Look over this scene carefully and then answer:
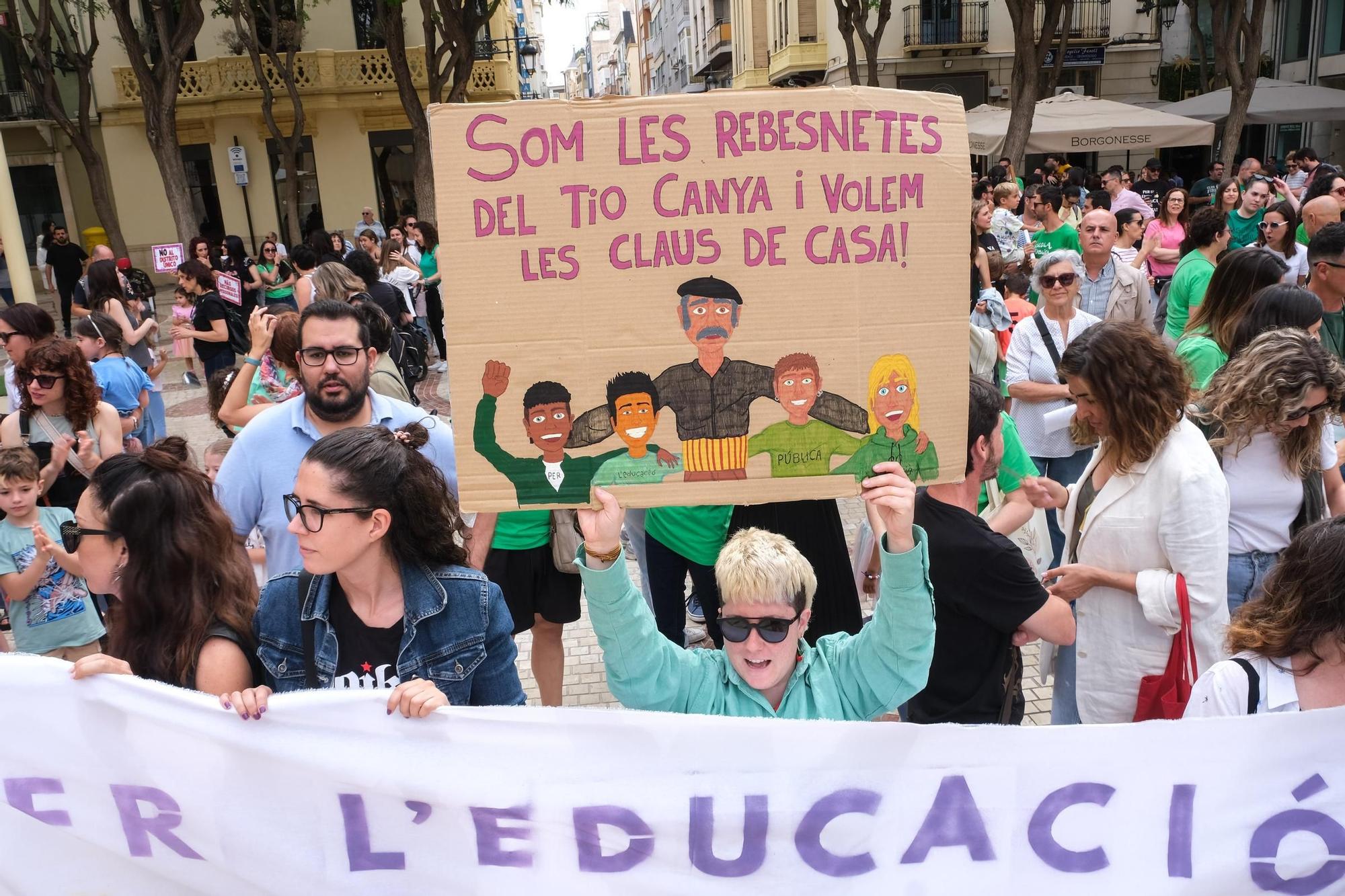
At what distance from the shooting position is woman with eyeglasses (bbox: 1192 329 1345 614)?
3164mm

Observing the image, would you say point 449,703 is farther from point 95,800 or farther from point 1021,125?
point 1021,125

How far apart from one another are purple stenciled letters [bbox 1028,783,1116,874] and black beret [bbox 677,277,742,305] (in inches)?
49.9

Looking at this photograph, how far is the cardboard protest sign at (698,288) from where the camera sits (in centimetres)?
217

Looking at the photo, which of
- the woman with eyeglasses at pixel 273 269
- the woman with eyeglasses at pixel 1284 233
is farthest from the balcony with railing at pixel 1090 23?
the woman with eyeglasses at pixel 1284 233

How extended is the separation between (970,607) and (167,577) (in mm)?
2015

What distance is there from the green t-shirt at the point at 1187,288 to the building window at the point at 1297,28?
28.1 metres

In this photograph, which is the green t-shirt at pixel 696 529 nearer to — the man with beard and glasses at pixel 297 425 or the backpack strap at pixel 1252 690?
the man with beard and glasses at pixel 297 425

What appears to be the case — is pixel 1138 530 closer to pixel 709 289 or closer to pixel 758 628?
pixel 758 628

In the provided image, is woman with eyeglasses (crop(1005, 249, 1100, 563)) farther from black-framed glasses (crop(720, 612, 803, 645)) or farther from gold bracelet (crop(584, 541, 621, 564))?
gold bracelet (crop(584, 541, 621, 564))

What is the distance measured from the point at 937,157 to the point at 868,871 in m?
1.55

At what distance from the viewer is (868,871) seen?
223cm

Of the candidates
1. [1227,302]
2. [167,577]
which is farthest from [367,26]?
[167,577]

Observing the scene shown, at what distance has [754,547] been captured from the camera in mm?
2334

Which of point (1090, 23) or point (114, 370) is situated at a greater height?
point (1090, 23)
